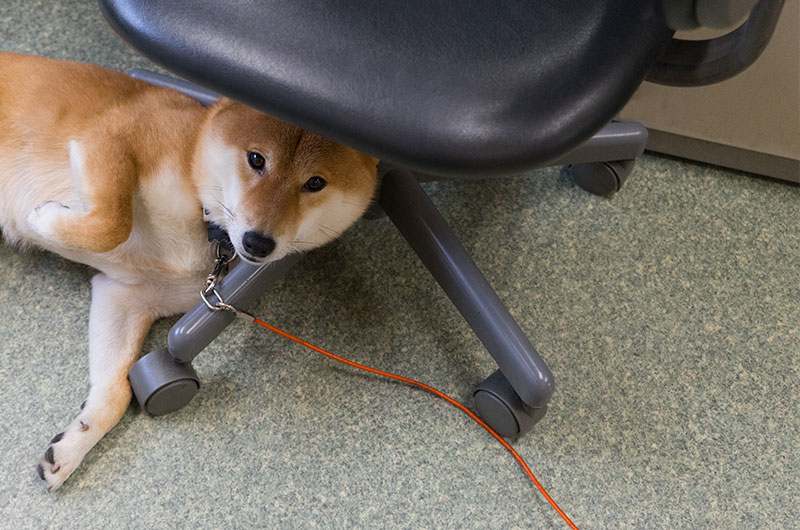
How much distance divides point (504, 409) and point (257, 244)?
48 cm

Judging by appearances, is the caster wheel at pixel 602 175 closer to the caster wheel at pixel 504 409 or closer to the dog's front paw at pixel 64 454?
the caster wheel at pixel 504 409

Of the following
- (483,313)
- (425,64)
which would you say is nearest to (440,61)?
(425,64)

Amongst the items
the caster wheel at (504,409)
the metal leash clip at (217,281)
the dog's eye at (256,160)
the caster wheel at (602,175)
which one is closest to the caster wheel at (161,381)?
the metal leash clip at (217,281)

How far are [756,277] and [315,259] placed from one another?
879mm

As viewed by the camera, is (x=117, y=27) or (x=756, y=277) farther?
(x=756, y=277)

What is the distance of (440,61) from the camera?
2.26ft

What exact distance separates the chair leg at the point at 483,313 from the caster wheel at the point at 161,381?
1.41ft

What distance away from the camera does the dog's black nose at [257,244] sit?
950mm

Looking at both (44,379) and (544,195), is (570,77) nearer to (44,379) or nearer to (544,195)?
(544,195)

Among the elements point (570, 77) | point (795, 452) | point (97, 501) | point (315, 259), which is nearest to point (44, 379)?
point (97, 501)

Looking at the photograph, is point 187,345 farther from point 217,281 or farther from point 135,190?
point 135,190

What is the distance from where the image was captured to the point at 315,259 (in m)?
1.37

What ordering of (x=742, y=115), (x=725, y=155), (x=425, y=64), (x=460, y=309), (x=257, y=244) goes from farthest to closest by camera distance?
(x=725, y=155), (x=742, y=115), (x=460, y=309), (x=257, y=244), (x=425, y=64)

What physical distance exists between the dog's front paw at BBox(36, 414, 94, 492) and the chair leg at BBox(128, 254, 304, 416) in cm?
10
